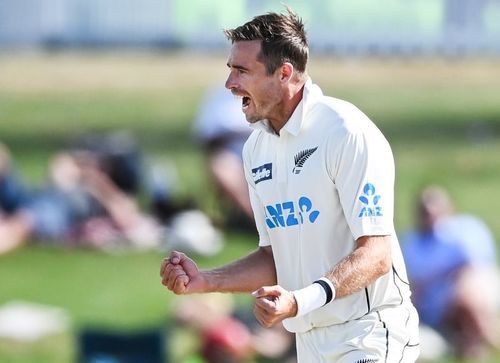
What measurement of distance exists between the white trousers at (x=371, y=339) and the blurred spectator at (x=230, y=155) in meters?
6.73

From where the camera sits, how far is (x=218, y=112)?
1180cm

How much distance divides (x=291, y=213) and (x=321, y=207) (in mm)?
132

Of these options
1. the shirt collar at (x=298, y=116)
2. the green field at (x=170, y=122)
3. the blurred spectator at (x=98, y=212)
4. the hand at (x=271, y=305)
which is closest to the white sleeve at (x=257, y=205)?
the shirt collar at (x=298, y=116)

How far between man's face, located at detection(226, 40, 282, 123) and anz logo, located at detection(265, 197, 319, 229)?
1.06 feet

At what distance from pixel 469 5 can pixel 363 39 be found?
1043mm

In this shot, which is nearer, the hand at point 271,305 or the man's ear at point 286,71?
the hand at point 271,305

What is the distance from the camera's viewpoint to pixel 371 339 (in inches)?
183

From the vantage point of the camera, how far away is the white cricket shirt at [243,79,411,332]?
14.9ft

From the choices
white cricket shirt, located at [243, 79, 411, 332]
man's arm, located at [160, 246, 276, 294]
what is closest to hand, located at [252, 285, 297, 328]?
white cricket shirt, located at [243, 79, 411, 332]

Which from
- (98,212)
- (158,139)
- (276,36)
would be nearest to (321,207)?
(276,36)

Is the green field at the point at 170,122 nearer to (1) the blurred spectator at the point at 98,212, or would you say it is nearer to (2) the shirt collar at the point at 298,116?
(1) the blurred spectator at the point at 98,212

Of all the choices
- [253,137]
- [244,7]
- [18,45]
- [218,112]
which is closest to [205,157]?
[218,112]

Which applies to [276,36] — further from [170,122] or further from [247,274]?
[170,122]

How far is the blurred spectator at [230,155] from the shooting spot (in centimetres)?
1154
